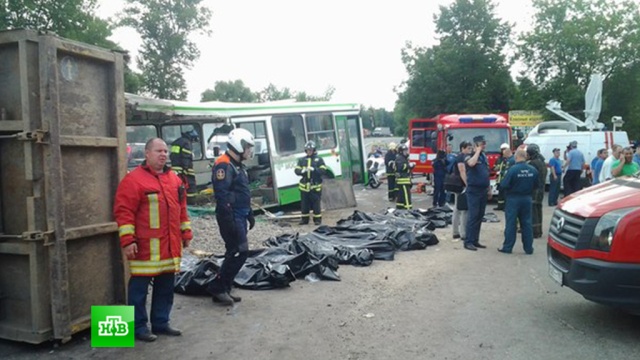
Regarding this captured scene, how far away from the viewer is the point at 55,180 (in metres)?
3.98

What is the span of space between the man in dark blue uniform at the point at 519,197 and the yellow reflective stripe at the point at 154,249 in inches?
227

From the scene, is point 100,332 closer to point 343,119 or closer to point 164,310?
point 164,310

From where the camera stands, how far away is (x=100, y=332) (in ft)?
13.3

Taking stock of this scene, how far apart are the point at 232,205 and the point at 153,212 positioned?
1139 mm

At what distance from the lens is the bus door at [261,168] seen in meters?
12.3

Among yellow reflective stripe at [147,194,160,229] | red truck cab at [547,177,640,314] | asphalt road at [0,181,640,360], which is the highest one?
yellow reflective stripe at [147,194,160,229]

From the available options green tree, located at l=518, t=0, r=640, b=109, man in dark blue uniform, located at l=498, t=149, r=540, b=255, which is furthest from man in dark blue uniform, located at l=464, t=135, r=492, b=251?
green tree, located at l=518, t=0, r=640, b=109

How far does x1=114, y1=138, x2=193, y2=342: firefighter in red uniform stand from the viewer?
418 cm

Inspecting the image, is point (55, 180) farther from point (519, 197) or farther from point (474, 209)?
→ point (519, 197)

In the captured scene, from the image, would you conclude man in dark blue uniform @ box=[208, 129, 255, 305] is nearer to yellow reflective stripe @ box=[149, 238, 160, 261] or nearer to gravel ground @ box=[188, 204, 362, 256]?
yellow reflective stripe @ box=[149, 238, 160, 261]

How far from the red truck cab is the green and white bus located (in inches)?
294

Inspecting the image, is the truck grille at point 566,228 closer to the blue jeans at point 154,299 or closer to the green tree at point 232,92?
the blue jeans at point 154,299

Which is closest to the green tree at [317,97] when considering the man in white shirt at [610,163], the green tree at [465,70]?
the green tree at [465,70]

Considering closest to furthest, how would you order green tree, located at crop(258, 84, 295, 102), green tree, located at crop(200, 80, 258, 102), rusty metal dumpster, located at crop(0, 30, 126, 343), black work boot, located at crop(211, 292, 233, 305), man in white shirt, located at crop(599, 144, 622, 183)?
rusty metal dumpster, located at crop(0, 30, 126, 343)
black work boot, located at crop(211, 292, 233, 305)
man in white shirt, located at crop(599, 144, 622, 183)
green tree, located at crop(200, 80, 258, 102)
green tree, located at crop(258, 84, 295, 102)
